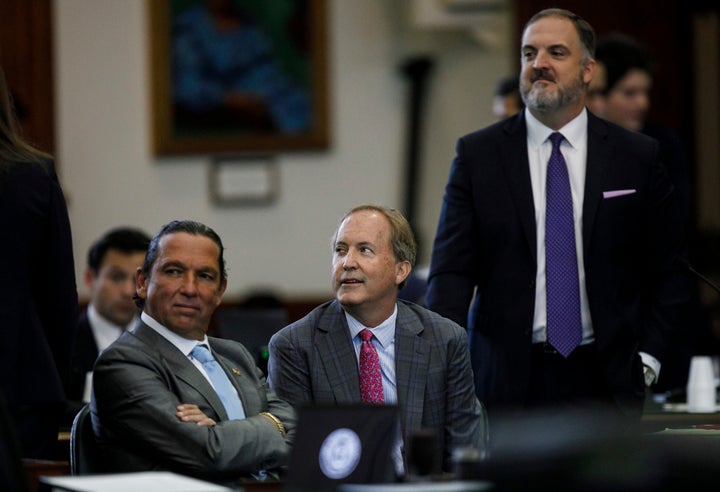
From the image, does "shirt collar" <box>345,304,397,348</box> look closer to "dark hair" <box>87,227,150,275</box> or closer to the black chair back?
the black chair back

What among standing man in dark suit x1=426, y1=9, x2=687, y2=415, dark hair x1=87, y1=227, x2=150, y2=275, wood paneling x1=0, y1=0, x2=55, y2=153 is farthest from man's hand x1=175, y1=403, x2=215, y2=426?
wood paneling x1=0, y1=0, x2=55, y2=153

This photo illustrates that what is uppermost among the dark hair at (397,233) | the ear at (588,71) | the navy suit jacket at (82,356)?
the ear at (588,71)

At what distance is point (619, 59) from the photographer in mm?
5570

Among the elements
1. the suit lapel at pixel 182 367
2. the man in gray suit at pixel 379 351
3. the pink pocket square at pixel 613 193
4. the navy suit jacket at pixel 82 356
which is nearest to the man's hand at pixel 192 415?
the suit lapel at pixel 182 367

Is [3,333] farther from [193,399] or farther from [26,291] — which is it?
[193,399]

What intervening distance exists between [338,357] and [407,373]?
0.17 metres

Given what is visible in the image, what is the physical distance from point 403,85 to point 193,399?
6.19 meters

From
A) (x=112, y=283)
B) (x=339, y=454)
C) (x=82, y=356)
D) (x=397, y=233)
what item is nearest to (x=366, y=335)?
(x=397, y=233)

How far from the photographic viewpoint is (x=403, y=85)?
910 centimetres

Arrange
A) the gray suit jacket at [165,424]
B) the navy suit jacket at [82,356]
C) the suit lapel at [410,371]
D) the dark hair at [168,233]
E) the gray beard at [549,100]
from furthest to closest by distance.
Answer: the navy suit jacket at [82,356], the gray beard at [549,100], the dark hair at [168,233], the suit lapel at [410,371], the gray suit jacket at [165,424]

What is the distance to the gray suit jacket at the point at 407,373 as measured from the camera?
3.28m

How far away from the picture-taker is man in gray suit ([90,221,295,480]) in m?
2.92

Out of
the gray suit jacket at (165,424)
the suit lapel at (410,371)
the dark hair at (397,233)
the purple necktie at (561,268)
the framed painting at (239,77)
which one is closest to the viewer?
the gray suit jacket at (165,424)

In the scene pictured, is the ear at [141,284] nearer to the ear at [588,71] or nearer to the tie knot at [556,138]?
the tie knot at [556,138]
